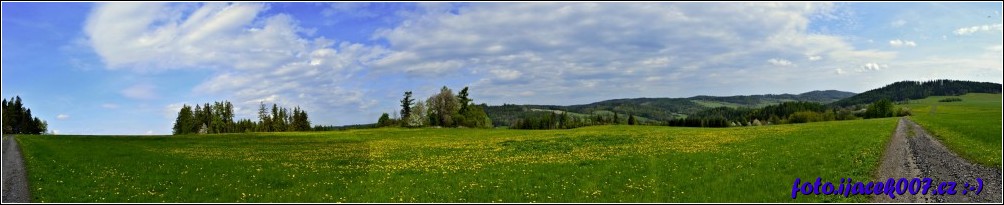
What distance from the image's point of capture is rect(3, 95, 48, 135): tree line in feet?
396

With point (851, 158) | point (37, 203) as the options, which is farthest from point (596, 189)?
point (37, 203)

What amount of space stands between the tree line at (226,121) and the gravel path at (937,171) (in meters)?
147

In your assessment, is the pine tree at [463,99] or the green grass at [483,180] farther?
the pine tree at [463,99]

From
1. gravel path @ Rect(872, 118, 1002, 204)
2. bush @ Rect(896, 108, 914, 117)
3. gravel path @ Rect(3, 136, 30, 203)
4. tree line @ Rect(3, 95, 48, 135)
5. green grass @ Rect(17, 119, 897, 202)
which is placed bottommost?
gravel path @ Rect(872, 118, 1002, 204)

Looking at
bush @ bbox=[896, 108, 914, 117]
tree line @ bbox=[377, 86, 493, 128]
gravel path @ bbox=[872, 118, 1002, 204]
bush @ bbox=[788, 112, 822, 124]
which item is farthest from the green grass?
bush @ bbox=[788, 112, 822, 124]

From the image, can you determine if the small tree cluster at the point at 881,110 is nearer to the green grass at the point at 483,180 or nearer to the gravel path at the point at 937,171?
the gravel path at the point at 937,171

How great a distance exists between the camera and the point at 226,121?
155375mm

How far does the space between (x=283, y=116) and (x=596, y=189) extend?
162477 mm

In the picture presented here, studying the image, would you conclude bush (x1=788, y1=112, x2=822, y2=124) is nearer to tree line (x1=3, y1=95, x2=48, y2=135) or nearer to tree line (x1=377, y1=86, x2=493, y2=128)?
tree line (x1=377, y1=86, x2=493, y2=128)

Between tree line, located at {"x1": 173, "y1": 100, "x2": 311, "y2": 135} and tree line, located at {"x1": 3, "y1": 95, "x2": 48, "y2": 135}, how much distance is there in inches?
1239

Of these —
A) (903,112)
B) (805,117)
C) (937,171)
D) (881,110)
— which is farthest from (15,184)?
(903,112)

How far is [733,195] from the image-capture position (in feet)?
53.1

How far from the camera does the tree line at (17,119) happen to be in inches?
4747

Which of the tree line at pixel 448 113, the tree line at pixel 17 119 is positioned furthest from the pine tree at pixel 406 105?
the tree line at pixel 17 119
